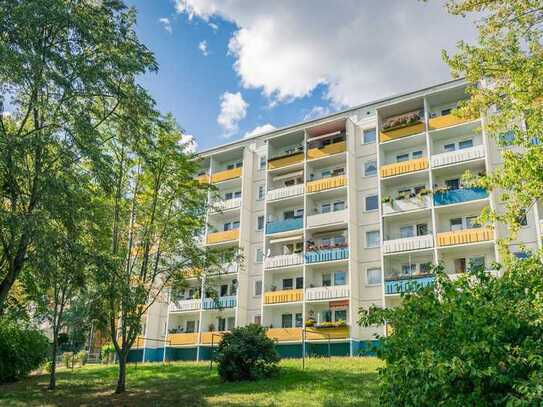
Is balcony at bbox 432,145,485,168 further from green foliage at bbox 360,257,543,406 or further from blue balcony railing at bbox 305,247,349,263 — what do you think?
green foliage at bbox 360,257,543,406

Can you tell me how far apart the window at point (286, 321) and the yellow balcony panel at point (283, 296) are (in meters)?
1.82

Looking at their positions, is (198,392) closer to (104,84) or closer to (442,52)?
(104,84)

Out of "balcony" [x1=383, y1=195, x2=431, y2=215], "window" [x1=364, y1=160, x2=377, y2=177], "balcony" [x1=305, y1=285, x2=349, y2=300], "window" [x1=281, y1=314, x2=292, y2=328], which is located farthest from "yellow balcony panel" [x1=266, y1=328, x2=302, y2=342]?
"window" [x1=364, y1=160, x2=377, y2=177]

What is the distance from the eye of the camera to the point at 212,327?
127 feet

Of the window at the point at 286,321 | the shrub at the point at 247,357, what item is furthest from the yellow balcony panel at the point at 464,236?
the shrub at the point at 247,357

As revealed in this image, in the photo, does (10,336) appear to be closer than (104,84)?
No

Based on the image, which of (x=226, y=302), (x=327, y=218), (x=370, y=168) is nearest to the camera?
(x=327, y=218)

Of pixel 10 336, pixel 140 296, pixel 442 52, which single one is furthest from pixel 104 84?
pixel 10 336

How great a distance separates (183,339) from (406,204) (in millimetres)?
18816

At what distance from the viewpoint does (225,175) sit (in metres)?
42.9

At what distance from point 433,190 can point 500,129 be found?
57.1 ft

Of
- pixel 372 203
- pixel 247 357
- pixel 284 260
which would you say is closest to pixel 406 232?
pixel 372 203

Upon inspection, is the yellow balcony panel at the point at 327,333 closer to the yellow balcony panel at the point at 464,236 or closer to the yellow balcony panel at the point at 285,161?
the yellow balcony panel at the point at 464,236

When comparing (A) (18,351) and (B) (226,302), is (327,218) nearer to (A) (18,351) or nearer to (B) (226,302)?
(B) (226,302)
